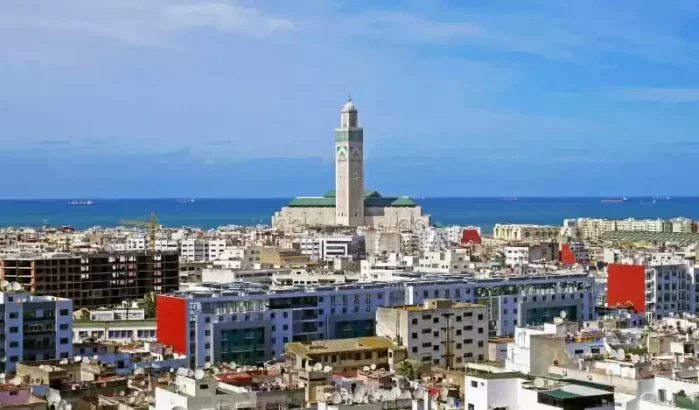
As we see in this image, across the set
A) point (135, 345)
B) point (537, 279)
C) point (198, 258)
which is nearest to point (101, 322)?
point (135, 345)

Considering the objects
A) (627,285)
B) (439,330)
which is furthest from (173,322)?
(627,285)

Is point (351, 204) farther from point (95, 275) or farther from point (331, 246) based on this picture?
point (95, 275)

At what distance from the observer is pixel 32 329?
112 ft

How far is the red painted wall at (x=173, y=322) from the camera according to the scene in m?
35.5

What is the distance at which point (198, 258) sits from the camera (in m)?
90.1

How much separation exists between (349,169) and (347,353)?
86.8 meters

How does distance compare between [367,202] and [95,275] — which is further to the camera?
[367,202]

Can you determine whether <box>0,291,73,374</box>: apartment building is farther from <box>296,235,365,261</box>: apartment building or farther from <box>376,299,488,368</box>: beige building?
<box>296,235,365,261</box>: apartment building

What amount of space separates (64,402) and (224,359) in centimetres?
1398

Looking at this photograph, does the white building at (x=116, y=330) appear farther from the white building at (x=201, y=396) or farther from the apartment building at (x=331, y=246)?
the apartment building at (x=331, y=246)

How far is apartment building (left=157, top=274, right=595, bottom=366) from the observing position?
35625 millimetres

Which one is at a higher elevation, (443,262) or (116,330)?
(443,262)

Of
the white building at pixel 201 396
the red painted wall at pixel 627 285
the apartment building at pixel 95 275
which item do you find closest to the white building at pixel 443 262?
the red painted wall at pixel 627 285

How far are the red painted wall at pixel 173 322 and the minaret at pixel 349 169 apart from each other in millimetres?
80921
